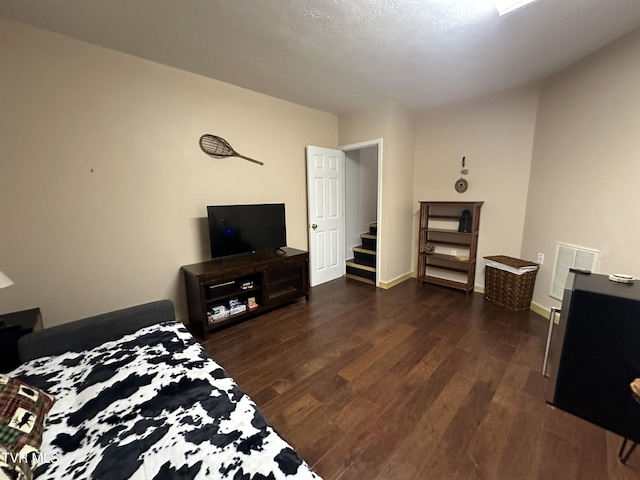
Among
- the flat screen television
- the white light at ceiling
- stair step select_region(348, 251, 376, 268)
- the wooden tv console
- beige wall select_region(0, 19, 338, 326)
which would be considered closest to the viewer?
the white light at ceiling

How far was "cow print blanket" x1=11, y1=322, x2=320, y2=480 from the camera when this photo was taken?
86cm

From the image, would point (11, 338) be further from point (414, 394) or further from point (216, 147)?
point (414, 394)

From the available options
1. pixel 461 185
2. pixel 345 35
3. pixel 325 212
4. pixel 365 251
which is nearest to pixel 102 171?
pixel 345 35

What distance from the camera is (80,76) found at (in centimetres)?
208

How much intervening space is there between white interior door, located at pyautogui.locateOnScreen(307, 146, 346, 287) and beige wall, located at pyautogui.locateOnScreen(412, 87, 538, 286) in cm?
134

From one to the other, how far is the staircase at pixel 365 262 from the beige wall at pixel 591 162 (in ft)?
6.59

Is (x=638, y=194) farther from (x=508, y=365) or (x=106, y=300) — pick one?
(x=106, y=300)

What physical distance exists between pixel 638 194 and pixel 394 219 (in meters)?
2.23

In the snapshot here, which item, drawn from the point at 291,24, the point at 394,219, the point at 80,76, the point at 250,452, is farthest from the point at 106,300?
the point at 394,219

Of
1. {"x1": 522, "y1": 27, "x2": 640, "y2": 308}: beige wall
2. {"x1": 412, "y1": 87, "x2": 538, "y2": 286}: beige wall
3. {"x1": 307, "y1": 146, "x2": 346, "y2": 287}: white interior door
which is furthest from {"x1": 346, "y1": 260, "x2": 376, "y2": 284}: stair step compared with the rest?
{"x1": 522, "y1": 27, "x2": 640, "y2": 308}: beige wall

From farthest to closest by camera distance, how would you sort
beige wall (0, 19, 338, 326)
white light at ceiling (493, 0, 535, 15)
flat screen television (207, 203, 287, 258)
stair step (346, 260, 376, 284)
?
stair step (346, 260, 376, 284) → flat screen television (207, 203, 287, 258) → beige wall (0, 19, 338, 326) → white light at ceiling (493, 0, 535, 15)

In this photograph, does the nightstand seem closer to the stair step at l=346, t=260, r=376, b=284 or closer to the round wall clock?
the stair step at l=346, t=260, r=376, b=284

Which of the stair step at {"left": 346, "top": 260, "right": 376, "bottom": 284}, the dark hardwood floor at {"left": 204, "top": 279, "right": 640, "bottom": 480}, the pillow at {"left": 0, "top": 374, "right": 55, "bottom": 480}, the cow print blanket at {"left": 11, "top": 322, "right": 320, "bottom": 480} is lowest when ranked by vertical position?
the dark hardwood floor at {"left": 204, "top": 279, "right": 640, "bottom": 480}

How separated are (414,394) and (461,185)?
2.86 metres
